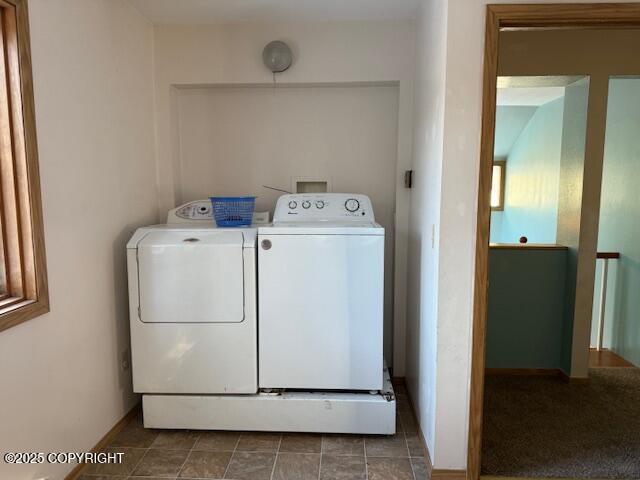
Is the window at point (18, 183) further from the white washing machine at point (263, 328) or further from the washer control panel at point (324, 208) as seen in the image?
the washer control panel at point (324, 208)

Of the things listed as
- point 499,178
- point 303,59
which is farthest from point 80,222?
point 499,178

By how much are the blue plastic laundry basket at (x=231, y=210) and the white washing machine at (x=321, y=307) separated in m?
0.30

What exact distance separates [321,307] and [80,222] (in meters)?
1.25

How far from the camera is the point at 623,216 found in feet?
10.9

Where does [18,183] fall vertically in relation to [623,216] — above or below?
above

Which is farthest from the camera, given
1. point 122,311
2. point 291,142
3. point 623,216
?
point 623,216

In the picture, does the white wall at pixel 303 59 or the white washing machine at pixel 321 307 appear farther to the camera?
the white wall at pixel 303 59

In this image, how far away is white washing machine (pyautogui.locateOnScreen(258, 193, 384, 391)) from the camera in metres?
2.13

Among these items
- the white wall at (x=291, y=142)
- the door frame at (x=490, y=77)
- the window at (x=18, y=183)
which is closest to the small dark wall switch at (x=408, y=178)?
the white wall at (x=291, y=142)

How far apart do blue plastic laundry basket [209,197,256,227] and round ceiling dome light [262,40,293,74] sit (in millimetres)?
881

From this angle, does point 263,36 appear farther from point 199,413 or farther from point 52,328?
point 199,413

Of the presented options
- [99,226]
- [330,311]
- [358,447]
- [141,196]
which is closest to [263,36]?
[141,196]

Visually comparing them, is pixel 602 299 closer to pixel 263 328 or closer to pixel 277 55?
pixel 263 328

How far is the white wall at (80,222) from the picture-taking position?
1.62 m
